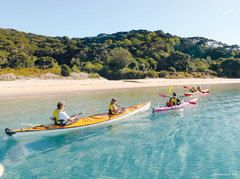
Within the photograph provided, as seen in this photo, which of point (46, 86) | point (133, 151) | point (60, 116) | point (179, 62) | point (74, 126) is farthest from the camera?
point (179, 62)

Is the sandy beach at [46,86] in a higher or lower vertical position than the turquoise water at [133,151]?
higher

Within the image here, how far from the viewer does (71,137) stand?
7.38 meters

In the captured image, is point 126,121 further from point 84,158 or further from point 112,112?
point 84,158

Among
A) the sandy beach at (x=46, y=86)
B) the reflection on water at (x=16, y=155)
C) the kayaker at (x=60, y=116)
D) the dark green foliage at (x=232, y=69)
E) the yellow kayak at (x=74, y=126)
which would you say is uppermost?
the dark green foliage at (x=232, y=69)

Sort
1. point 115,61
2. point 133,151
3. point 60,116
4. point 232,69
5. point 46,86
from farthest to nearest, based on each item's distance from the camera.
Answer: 1. point 232,69
2. point 115,61
3. point 46,86
4. point 60,116
5. point 133,151

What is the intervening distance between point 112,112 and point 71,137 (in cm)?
271

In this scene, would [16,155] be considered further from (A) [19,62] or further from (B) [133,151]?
(A) [19,62]

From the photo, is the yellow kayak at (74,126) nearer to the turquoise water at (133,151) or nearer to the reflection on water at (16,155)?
the turquoise water at (133,151)

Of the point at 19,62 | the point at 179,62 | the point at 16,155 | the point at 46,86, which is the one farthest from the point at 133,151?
the point at 179,62

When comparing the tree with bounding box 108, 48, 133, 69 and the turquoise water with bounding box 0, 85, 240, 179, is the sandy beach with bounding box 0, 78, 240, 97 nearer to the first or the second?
the tree with bounding box 108, 48, 133, 69

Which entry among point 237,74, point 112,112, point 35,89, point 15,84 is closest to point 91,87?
point 35,89

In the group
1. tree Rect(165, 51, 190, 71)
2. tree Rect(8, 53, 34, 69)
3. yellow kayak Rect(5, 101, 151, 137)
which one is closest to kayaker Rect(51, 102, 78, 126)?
yellow kayak Rect(5, 101, 151, 137)

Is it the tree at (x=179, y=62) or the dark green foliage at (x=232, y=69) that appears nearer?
the tree at (x=179, y=62)

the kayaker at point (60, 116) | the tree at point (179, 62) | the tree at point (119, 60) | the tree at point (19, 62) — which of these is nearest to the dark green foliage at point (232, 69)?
the tree at point (179, 62)
